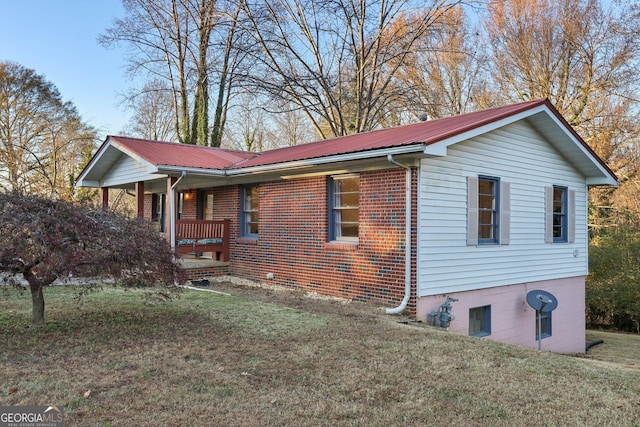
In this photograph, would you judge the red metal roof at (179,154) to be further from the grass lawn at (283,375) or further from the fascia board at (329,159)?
the grass lawn at (283,375)

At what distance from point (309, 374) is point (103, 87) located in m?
26.4

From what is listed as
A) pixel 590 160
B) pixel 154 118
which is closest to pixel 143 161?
pixel 590 160

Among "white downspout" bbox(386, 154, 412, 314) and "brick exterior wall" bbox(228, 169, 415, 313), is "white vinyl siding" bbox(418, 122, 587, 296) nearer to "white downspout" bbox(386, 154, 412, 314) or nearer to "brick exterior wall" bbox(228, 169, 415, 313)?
"white downspout" bbox(386, 154, 412, 314)

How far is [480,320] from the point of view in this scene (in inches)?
410

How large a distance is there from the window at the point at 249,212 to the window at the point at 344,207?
306 centimetres

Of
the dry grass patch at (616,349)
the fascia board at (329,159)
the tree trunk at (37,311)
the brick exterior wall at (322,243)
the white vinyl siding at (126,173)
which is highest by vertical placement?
the white vinyl siding at (126,173)

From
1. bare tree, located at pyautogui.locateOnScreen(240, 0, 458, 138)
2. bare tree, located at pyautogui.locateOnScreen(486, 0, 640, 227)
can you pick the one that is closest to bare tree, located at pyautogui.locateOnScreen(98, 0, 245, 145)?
bare tree, located at pyautogui.locateOnScreen(240, 0, 458, 138)

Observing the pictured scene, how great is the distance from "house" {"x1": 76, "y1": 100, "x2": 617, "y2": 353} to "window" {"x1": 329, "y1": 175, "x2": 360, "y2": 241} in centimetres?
3

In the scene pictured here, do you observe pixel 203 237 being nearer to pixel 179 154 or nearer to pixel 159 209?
pixel 179 154

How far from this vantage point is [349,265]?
9.95 meters

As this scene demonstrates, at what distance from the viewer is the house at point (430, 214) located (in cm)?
901

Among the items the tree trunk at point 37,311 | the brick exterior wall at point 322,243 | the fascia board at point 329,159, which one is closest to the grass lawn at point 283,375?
the tree trunk at point 37,311

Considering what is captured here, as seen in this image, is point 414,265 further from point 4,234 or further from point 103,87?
point 103,87

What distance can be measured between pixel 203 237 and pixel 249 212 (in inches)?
53.0
